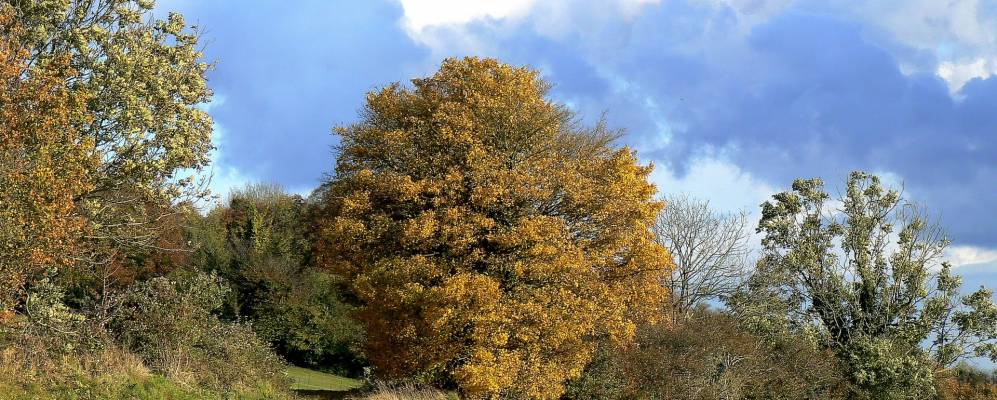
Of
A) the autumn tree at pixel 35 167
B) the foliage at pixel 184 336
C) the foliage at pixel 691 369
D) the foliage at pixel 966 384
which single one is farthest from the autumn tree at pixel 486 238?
the foliage at pixel 966 384

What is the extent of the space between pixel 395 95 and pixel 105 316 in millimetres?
12416

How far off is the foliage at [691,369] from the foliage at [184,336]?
11.1 meters

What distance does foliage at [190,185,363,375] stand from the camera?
160ft

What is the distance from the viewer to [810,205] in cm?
4103

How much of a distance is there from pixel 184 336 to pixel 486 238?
903 cm

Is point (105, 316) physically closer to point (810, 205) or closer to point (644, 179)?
point (644, 179)

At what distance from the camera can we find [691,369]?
1016 inches

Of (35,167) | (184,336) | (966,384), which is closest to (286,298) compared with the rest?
(184,336)

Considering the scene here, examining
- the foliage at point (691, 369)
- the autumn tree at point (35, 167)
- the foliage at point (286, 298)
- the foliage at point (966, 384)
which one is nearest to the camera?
the autumn tree at point (35, 167)

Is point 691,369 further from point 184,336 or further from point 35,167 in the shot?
point 35,167

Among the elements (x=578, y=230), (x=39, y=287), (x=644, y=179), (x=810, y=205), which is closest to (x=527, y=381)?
(x=578, y=230)

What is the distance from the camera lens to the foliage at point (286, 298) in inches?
1923

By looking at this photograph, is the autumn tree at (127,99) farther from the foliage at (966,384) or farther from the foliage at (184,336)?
the foliage at (966,384)

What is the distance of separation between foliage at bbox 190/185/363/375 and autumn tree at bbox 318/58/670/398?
20.9 metres
